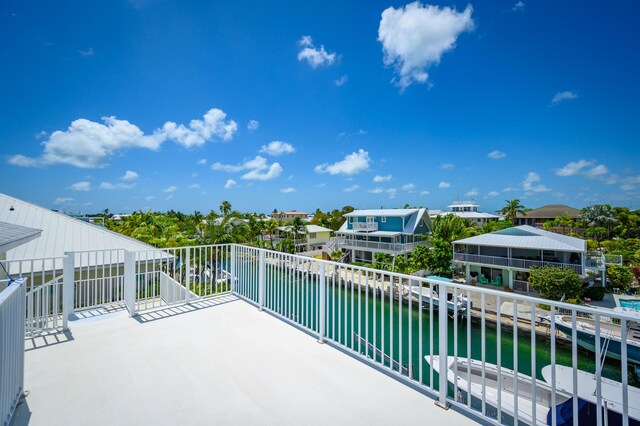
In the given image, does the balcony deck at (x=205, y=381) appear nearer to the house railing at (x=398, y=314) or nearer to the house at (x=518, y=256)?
the house railing at (x=398, y=314)

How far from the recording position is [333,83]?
54.8 feet

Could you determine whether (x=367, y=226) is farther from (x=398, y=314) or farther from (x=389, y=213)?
(x=398, y=314)

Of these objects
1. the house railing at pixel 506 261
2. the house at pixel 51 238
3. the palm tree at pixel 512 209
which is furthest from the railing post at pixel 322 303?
the palm tree at pixel 512 209

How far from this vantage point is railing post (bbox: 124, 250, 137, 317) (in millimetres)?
3865

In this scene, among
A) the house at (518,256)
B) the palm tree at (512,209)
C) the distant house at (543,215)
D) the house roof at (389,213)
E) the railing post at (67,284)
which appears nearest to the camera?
the railing post at (67,284)

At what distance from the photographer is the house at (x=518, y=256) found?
15.3 m

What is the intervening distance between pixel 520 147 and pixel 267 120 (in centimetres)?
2760

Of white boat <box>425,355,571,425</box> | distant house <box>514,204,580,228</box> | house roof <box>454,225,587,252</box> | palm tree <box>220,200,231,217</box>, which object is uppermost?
palm tree <box>220,200,231,217</box>

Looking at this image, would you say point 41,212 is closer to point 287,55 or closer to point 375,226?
point 287,55

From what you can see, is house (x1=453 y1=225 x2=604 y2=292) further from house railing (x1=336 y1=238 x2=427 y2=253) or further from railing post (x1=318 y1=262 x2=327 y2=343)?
railing post (x1=318 y1=262 x2=327 y2=343)

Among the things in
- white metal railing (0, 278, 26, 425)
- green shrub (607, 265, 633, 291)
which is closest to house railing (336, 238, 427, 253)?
green shrub (607, 265, 633, 291)

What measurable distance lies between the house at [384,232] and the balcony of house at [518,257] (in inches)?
209

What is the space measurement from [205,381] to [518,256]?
2016 cm

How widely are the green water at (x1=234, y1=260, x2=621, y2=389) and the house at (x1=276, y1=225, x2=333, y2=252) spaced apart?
19119 millimetres
